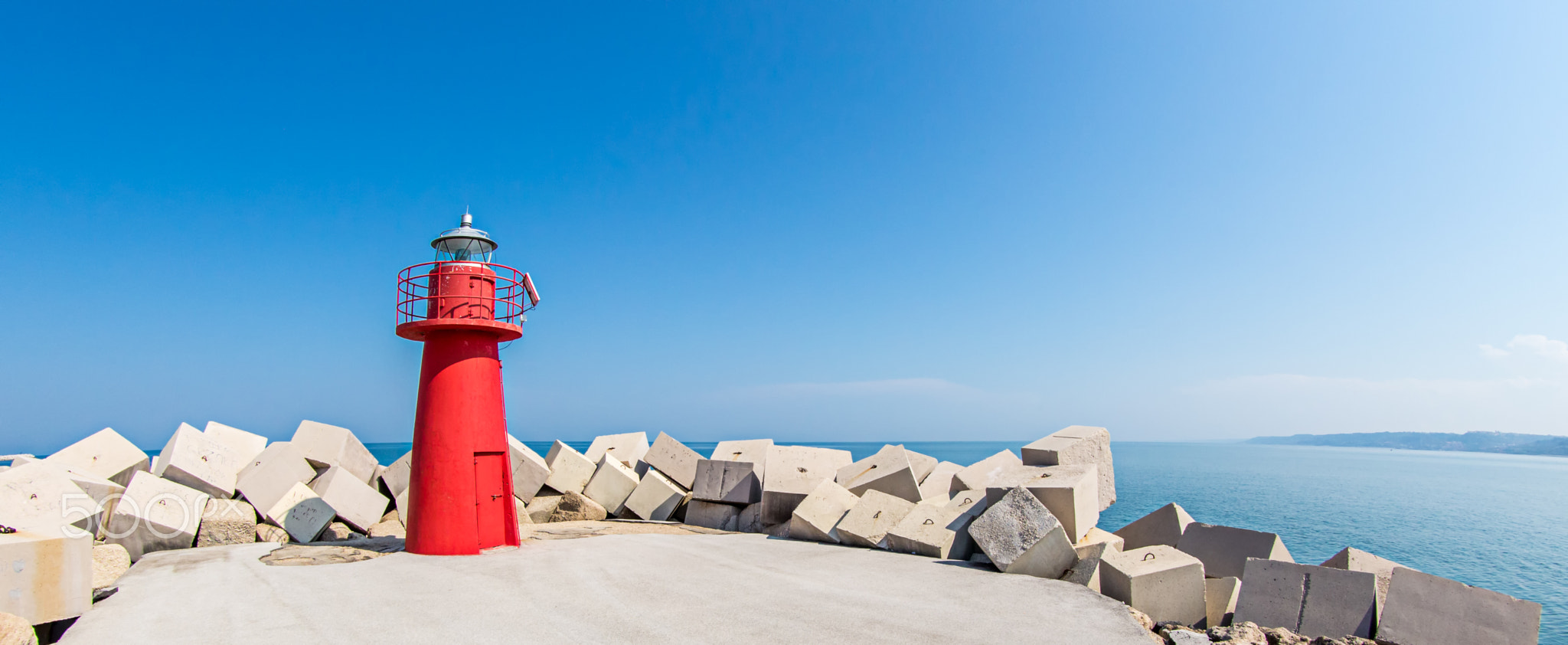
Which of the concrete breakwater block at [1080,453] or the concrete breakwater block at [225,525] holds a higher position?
the concrete breakwater block at [1080,453]

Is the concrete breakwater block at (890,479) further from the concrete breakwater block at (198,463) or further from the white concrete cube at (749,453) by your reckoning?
the concrete breakwater block at (198,463)

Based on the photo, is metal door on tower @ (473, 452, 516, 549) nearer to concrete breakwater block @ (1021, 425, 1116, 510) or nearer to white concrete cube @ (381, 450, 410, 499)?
white concrete cube @ (381, 450, 410, 499)

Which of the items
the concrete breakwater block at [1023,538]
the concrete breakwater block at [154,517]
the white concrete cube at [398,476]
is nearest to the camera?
the concrete breakwater block at [1023,538]

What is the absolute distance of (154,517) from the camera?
8.77 meters

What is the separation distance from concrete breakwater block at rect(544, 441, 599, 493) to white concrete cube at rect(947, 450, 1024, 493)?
6.21 meters

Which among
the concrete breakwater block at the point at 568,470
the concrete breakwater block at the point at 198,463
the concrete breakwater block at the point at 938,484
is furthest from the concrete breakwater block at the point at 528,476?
the concrete breakwater block at the point at 938,484

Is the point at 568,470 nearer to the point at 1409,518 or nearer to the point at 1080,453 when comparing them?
the point at 1080,453

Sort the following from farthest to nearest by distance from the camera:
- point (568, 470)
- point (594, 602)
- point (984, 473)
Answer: point (568, 470) → point (984, 473) → point (594, 602)

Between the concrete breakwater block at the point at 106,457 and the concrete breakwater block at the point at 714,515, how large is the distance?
308 inches

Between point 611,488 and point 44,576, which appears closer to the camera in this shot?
point 44,576

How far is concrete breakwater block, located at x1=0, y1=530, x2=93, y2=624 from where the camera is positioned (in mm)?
5227

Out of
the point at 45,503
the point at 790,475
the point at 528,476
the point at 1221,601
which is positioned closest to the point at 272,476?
the point at 45,503

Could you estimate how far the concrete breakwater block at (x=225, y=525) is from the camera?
9.41 m

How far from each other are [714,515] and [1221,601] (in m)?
7.18
